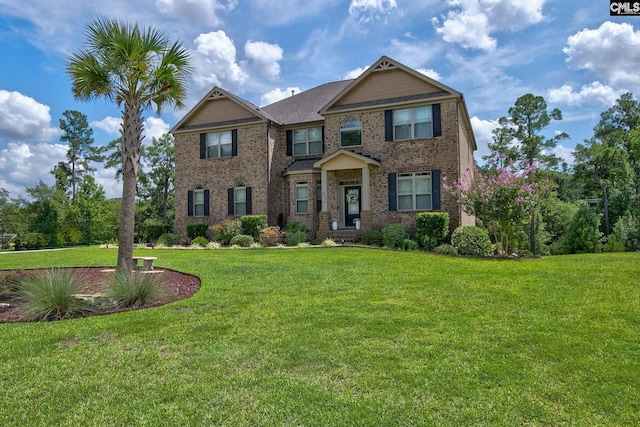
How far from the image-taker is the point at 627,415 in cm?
285

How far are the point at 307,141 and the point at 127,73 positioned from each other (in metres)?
12.5

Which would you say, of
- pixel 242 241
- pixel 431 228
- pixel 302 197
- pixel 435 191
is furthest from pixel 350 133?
pixel 242 241

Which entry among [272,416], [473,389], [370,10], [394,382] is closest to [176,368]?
[272,416]

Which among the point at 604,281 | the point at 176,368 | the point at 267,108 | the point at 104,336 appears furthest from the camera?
the point at 267,108

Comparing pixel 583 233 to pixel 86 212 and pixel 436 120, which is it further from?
pixel 86 212

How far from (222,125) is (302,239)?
819cm

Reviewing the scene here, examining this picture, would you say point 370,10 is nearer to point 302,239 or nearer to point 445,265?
point 445,265

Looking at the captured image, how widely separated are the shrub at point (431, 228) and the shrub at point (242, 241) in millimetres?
7581

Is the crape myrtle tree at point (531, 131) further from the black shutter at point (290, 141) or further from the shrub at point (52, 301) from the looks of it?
the shrub at point (52, 301)

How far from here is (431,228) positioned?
51.2 ft

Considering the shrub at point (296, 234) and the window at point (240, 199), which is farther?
the window at point (240, 199)

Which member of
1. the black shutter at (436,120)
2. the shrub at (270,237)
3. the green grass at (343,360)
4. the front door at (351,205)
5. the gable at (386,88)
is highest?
the gable at (386,88)

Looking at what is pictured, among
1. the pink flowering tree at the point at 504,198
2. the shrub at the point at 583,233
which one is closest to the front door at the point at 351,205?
the pink flowering tree at the point at 504,198

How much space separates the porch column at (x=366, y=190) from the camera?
1739cm
